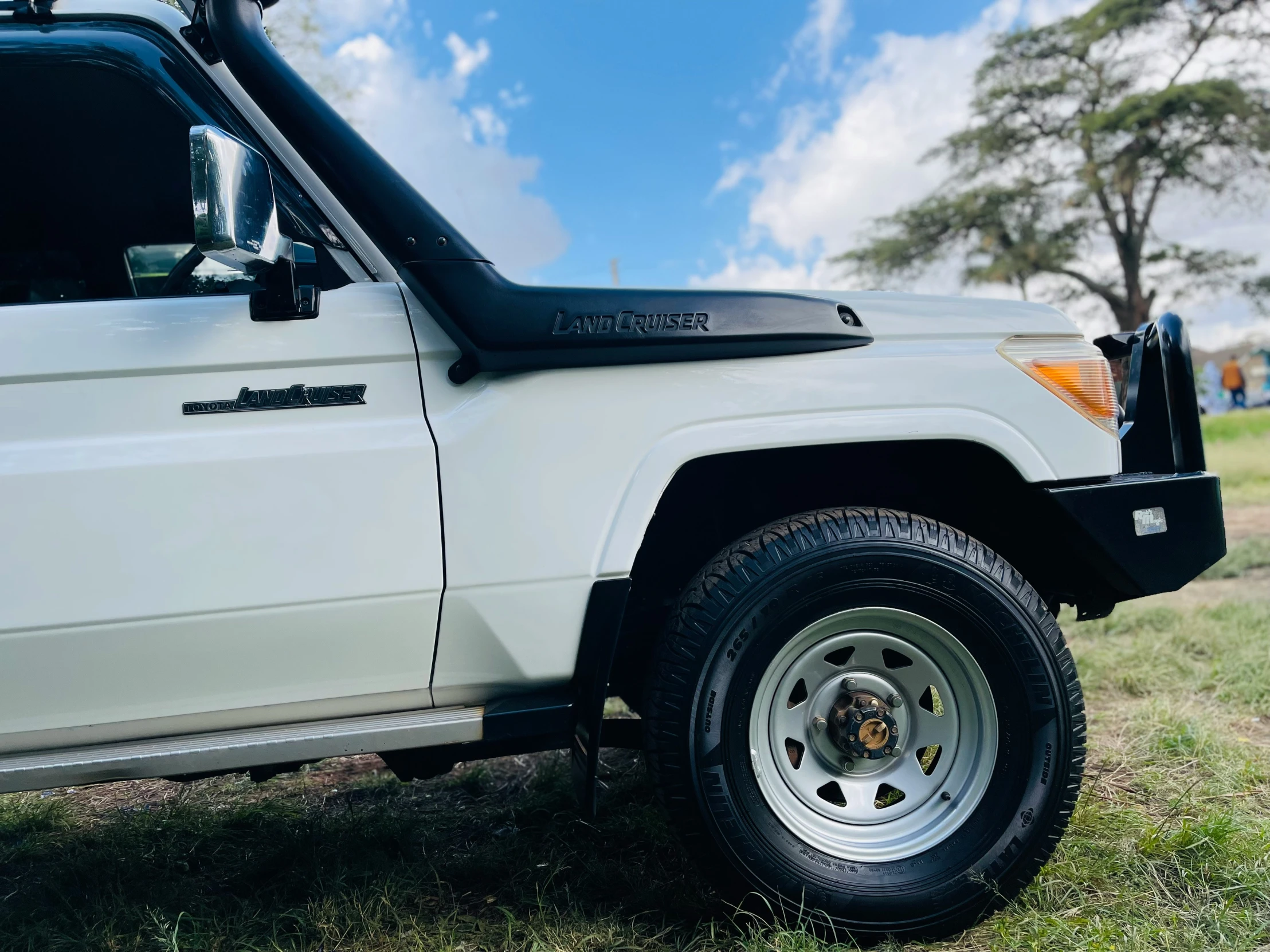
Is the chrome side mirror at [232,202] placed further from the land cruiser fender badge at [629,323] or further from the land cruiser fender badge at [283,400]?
the land cruiser fender badge at [629,323]

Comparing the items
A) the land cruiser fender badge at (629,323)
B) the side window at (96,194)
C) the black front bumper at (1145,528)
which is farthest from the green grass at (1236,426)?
the side window at (96,194)

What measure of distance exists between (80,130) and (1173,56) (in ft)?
105

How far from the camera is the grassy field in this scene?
6.90 ft

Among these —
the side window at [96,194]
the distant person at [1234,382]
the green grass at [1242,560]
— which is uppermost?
the distant person at [1234,382]

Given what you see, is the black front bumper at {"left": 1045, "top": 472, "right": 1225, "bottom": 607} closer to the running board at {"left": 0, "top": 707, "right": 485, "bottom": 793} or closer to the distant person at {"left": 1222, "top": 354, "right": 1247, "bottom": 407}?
the running board at {"left": 0, "top": 707, "right": 485, "bottom": 793}

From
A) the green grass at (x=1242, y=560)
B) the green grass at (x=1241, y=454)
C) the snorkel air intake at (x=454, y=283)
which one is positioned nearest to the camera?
the snorkel air intake at (x=454, y=283)

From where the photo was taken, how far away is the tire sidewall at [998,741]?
→ 1.98 metres

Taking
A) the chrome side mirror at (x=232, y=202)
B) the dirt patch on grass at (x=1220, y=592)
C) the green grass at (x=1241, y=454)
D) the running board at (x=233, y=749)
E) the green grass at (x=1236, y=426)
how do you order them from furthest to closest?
1. the green grass at (x=1236, y=426)
2. the green grass at (x=1241, y=454)
3. the dirt patch on grass at (x=1220, y=592)
4. the running board at (x=233, y=749)
5. the chrome side mirror at (x=232, y=202)

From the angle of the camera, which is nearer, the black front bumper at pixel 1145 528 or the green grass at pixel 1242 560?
the black front bumper at pixel 1145 528

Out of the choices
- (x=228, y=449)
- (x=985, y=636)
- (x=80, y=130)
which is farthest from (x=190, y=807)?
(x=985, y=636)

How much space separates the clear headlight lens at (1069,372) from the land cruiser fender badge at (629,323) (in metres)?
0.78

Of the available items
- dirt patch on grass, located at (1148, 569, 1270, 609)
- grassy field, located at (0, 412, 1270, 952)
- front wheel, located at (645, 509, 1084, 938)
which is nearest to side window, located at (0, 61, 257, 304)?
front wheel, located at (645, 509, 1084, 938)

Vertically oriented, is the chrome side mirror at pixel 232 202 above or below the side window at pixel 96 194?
below

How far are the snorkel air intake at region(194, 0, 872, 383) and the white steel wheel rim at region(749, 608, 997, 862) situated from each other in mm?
795
